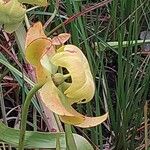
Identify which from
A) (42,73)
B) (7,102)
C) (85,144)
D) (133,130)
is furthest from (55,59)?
(7,102)

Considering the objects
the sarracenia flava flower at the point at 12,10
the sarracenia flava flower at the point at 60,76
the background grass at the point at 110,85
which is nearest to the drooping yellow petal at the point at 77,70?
the sarracenia flava flower at the point at 60,76

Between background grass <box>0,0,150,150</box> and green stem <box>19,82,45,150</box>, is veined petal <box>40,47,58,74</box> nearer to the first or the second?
green stem <box>19,82,45,150</box>

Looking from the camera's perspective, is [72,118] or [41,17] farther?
[41,17]

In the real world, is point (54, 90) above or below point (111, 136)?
above

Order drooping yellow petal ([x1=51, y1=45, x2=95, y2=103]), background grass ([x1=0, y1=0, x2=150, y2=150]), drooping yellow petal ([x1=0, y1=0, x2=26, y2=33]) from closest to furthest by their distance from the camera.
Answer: drooping yellow petal ([x1=51, y1=45, x2=95, y2=103]), drooping yellow petal ([x1=0, y1=0, x2=26, y2=33]), background grass ([x1=0, y1=0, x2=150, y2=150])

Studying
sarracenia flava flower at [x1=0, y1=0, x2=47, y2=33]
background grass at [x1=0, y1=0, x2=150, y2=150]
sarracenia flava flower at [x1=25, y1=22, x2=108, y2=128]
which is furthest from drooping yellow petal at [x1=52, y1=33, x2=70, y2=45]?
background grass at [x1=0, y1=0, x2=150, y2=150]

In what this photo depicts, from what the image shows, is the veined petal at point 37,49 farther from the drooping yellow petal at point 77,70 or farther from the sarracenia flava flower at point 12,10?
the sarracenia flava flower at point 12,10

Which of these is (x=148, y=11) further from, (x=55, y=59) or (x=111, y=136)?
(x=55, y=59)
